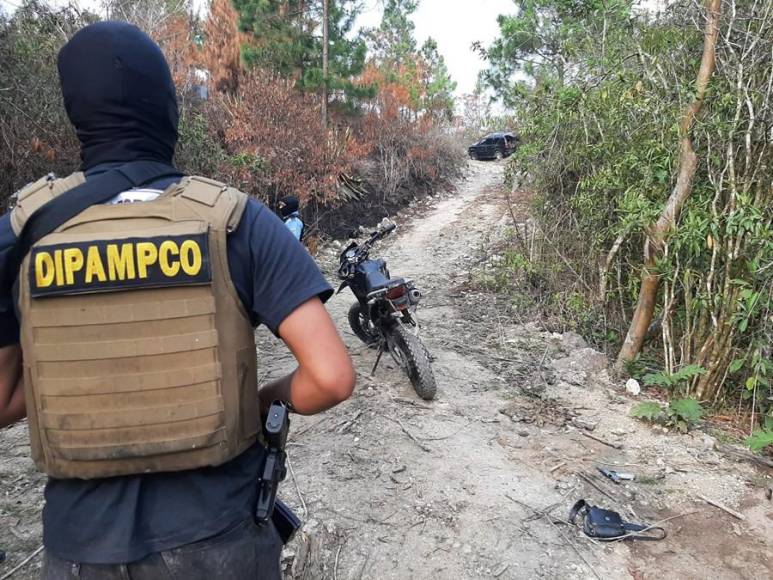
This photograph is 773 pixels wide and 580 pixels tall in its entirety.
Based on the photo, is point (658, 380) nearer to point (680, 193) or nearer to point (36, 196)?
point (680, 193)

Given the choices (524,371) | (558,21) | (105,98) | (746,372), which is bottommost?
(524,371)

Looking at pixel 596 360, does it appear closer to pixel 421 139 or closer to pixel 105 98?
pixel 105 98

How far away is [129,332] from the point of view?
3.10 ft

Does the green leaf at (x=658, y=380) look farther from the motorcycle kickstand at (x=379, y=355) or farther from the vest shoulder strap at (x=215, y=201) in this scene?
the vest shoulder strap at (x=215, y=201)

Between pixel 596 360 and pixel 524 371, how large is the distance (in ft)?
1.98

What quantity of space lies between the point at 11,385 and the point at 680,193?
12.8 ft

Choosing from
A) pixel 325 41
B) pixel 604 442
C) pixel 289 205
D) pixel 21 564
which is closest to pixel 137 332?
pixel 21 564

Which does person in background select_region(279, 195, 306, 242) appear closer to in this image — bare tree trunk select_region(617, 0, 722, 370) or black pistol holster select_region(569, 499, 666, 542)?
bare tree trunk select_region(617, 0, 722, 370)

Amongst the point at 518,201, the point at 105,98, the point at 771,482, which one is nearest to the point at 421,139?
the point at 518,201

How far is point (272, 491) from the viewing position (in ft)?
3.64

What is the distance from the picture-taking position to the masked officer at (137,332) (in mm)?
937

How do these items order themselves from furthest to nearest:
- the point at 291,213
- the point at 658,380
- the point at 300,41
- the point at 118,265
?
the point at 300,41, the point at 291,213, the point at 658,380, the point at 118,265

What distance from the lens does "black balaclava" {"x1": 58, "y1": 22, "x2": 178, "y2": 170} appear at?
100 centimetres

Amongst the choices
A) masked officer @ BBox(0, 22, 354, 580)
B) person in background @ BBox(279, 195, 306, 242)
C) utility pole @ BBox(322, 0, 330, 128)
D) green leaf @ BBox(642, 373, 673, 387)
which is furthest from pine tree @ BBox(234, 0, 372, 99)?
masked officer @ BBox(0, 22, 354, 580)
